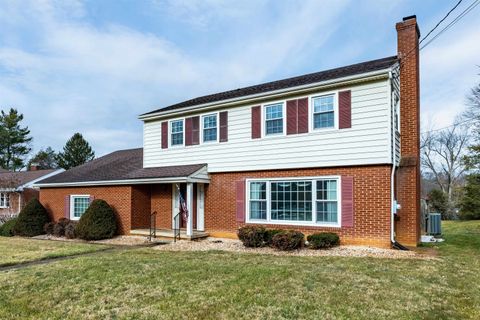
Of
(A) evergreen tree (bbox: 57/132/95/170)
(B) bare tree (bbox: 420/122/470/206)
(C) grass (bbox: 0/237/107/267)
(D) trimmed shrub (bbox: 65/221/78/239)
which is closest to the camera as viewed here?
(C) grass (bbox: 0/237/107/267)

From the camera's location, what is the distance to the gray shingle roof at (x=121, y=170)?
47.0ft

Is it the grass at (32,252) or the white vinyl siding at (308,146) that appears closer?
the grass at (32,252)

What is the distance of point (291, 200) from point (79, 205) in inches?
444

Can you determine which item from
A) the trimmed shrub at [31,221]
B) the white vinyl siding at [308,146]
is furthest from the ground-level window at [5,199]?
the white vinyl siding at [308,146]

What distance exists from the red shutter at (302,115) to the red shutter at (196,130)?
178 inches

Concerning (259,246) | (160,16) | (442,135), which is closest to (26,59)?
(160,16)

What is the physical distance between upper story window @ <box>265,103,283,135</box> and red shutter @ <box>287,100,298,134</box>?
12.0 inches

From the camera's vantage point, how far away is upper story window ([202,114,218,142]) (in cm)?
1406

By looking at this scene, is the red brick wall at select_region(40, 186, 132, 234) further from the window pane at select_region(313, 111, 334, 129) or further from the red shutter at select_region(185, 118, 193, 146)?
the window pane at select_region(313, 111, 334, 129)

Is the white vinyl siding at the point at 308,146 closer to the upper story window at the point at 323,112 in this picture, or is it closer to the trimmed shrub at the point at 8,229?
the upper story window at the point at 323,112

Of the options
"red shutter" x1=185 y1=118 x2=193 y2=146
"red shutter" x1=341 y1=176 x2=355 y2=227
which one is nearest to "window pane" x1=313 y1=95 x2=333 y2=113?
"red shutter" x1=341 y1=176 x2=355 y2=227

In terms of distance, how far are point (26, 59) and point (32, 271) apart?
12378 millimetres

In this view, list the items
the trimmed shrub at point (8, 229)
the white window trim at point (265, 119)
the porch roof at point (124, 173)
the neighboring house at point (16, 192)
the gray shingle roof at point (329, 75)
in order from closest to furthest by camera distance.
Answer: the gray shingle roof at point (329, 75)
the white window trim at point (265, 119)
the porch roof at point (124, 173)
the trimmed shrub at point (8, 229)
the neighboring house at point (16, 192)

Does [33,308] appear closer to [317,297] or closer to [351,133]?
[317,297]
